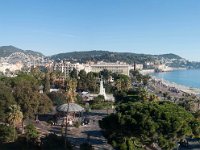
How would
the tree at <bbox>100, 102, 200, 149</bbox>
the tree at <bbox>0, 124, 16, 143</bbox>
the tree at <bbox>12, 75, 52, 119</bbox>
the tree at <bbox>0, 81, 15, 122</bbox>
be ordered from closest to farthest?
the tree at <bbox>100, 102, 200, 149</bbox>
the tree at <bbox>0, 124, 16, 143</bbox>
the tree at <bbox>0, 81, 15, 122</bbox>
the tree at <bbox>12, 75, 52, 119</bbox>

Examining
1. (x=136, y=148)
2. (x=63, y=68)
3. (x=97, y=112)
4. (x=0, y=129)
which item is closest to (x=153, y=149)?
(x=136, y=148)

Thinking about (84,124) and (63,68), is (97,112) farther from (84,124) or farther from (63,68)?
(63,68)

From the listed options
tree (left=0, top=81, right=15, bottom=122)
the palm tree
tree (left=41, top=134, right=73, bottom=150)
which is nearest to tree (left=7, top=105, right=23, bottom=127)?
the palm tree

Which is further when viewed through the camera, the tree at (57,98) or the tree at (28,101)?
the tree at (57,98)

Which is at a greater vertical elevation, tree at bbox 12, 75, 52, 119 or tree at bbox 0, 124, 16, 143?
tree at bbox 12, 75, 52, 119

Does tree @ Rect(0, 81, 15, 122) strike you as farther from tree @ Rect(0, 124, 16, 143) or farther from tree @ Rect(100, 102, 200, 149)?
tree @ Rect(100, 102, 200, 149)

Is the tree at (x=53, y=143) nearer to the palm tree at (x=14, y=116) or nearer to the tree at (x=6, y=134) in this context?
the tree at (x=6, y=134)

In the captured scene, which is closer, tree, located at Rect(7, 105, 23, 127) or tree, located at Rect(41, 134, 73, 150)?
tree, located at Rect(41, 134, 73, 150)

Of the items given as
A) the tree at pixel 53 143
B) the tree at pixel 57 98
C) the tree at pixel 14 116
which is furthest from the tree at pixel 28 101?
the tree at pixel 53 143
